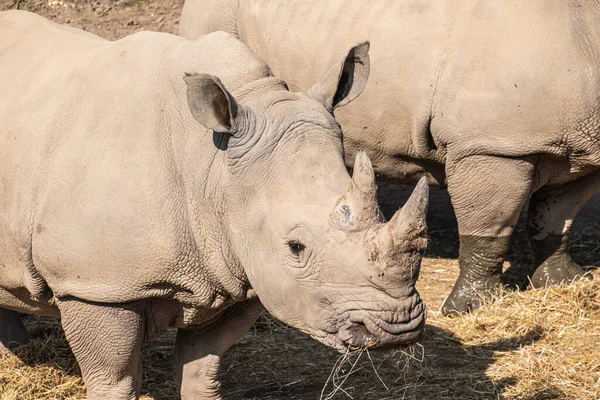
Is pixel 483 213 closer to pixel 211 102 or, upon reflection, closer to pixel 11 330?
pixel 11 330

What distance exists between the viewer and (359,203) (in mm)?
4082

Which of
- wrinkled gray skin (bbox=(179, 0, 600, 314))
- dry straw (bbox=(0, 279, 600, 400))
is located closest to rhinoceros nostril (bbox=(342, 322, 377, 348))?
dry straw (bbox=(0, 279, 600, 400))

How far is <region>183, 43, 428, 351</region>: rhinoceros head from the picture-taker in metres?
4.06

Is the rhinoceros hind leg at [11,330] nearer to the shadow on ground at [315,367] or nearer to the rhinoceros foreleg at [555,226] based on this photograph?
the shadow on ground at [315,367]

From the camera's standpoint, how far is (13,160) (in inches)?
191

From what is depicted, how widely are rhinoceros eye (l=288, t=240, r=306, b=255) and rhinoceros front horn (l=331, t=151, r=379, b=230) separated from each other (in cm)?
19

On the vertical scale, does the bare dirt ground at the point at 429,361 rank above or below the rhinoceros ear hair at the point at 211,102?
below

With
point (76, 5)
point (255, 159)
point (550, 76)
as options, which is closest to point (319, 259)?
point (255, 159)

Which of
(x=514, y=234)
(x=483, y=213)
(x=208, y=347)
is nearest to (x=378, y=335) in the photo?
(x=208, y=347)

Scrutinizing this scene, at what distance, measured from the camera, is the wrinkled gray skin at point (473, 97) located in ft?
22.1

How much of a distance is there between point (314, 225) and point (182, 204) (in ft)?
2.33

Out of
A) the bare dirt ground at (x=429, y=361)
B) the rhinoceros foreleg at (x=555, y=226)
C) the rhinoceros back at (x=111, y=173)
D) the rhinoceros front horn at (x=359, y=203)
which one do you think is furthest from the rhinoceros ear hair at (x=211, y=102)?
the rhinoceros foreleg at (x=555, y=226)

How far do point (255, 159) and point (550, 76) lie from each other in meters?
2.91

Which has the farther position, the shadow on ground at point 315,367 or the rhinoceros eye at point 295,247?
the shadow on ground at point 315,367
